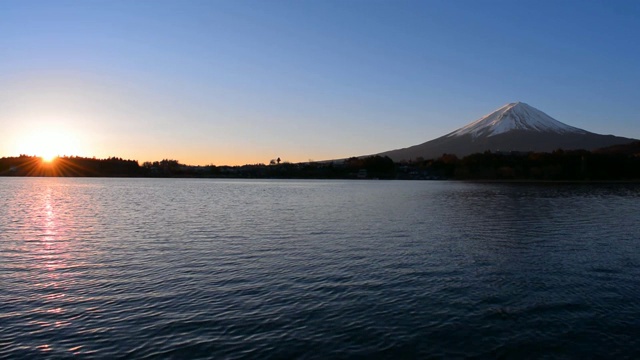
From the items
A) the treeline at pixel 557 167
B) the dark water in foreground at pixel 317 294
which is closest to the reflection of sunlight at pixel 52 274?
the dark water in foreground at pixel 317 294

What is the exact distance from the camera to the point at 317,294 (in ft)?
45.2

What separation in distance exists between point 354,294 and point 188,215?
27.1 metres

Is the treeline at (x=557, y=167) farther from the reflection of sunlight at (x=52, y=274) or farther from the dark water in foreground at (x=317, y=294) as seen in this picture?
the reflection of sunlight at (x=52, y=274)

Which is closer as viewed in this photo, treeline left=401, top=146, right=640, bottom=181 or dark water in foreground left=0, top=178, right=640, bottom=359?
dark water in foreground left=0, top=178, right=640, bottom=359

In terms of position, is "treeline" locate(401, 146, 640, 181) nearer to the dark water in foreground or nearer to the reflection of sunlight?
the dark water in foreground

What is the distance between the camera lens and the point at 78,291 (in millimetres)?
14094

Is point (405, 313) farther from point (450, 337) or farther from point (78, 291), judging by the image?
point (78, 291)

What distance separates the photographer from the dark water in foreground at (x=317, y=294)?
10.0 meters

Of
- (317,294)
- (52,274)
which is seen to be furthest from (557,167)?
(52,274)

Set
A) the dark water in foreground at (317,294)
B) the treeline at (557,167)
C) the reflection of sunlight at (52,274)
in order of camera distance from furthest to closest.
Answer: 1. the treeline at (557,167)
2. the reflection of sunlight at (52,274)
3. the dark water in foreground at (317,294)

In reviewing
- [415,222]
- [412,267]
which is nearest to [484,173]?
[415,222]

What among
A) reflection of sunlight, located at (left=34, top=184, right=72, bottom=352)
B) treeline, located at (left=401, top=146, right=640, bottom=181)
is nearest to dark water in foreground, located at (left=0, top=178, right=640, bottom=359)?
reflection of sunlight, located at (left=34, top=184, right=72, bottom=352)

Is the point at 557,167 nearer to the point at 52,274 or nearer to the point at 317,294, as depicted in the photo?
the point at 317,294

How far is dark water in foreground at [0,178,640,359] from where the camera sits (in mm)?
10031
